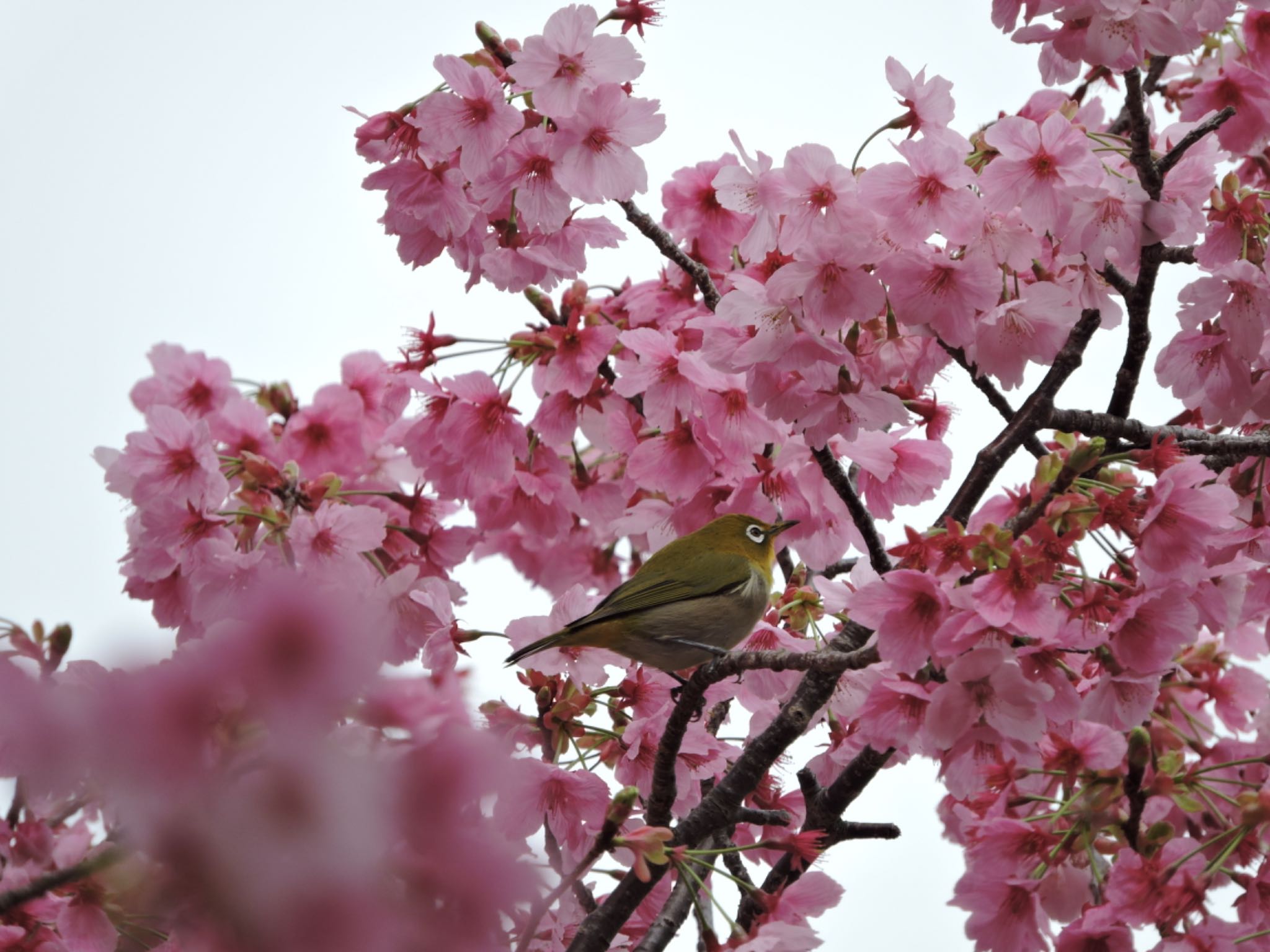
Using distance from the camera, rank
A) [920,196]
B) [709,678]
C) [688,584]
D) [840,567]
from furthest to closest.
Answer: [840,567] < [688,584] < [920,196] < [709,678]

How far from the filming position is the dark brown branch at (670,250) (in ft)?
11.7

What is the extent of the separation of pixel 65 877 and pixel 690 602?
2536 millimetres

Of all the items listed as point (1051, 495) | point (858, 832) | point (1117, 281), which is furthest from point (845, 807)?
point (1117, 281)

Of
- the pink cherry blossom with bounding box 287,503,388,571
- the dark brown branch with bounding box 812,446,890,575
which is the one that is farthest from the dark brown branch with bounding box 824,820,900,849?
the pink cherry blossom with bounding box 287,503,388,571

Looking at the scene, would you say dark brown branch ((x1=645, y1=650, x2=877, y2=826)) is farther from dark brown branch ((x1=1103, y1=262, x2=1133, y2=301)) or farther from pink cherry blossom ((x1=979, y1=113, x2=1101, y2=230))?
dark brown branch ((x1=1103, y1=262, x2=1133, y2=301))

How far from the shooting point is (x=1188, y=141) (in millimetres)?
2928

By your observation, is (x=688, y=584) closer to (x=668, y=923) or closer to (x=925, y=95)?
(x=668, y=923)

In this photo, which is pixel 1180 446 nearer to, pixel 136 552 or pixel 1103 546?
pixel 1103 546

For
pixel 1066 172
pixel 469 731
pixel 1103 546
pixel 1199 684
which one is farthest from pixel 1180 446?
pixel 469 731

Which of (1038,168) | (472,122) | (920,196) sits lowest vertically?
(920,196)

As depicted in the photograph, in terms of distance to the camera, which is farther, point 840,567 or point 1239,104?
point 840,567

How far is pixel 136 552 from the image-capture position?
351 centimetres

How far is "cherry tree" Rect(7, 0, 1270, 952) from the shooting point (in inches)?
93.2

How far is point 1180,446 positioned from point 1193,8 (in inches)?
41.9
